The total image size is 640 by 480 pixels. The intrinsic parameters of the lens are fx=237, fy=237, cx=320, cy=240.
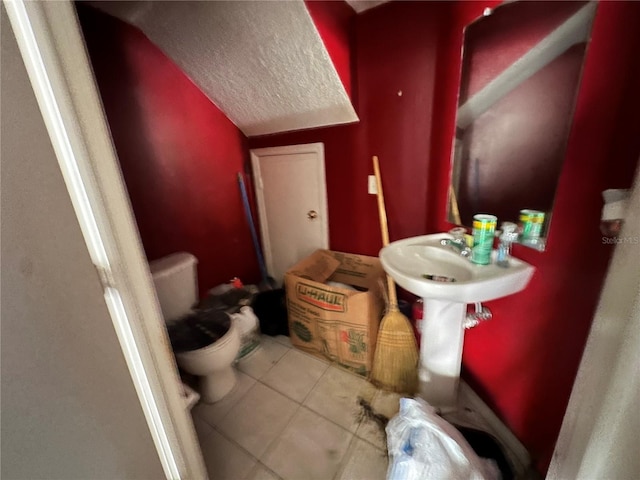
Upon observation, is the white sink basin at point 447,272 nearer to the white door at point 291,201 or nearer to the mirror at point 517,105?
the mirror at point 517,105

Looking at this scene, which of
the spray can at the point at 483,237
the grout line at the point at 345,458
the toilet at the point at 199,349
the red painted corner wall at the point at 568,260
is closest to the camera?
the red painted corner wall at the point at 568,260

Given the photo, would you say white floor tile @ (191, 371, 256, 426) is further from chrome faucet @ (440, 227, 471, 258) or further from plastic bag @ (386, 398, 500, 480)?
chrome faucet @ (440, 227, 471, 258)

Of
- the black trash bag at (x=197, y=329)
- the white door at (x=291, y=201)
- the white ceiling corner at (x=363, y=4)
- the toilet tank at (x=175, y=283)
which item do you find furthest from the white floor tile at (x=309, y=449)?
the white ceiling corner at (x=363, y=4)

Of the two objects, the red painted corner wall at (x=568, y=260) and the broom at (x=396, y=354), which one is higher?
the red painted corner wall at (x=568, y=260)

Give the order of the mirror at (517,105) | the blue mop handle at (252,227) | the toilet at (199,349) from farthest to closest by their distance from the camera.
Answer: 1. the blue mop handle at (252,227)
2. the toilet at (199,349)
3. the mirror at (517,105)

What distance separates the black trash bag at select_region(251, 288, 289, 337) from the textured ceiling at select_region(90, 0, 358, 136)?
4.22 ft

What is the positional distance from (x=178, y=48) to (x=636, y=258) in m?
1.97

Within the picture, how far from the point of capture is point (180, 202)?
1611 mm

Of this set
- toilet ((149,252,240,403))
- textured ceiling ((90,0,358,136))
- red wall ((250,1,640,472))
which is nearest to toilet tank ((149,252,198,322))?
toilet ((149,252,240,403))

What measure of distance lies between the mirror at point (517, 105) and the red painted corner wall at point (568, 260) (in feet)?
0.13

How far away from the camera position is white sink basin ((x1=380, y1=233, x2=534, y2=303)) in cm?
75

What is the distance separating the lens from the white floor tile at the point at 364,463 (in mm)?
944

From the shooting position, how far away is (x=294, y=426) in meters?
1.14

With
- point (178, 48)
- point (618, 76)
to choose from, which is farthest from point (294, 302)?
point (178, 48)
